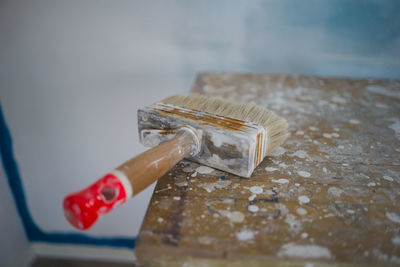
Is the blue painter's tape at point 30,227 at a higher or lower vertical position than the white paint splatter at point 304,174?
lower

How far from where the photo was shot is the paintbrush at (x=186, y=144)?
0.50 metres

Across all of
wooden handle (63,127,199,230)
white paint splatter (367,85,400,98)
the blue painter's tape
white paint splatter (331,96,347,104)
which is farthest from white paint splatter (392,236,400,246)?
the blue painter's tape

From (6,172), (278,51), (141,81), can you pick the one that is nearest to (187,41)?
(141,81)

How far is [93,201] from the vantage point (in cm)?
49

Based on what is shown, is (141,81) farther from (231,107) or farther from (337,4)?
(337,4)

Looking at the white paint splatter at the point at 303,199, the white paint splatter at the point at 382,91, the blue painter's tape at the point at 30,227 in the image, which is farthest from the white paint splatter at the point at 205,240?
the blue painter's tape at the point at 30,227

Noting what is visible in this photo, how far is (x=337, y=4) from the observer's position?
1309 mm

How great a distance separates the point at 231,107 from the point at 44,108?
52.0 inches

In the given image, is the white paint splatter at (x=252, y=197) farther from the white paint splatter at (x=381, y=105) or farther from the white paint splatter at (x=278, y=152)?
the white paint splatter at (x=381, y=105)

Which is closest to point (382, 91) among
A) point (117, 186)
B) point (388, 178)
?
point (388, 178)

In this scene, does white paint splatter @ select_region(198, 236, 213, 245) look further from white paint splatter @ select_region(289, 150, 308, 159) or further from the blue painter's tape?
the blue painter's tape

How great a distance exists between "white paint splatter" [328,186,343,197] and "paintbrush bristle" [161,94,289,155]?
0.17 metres

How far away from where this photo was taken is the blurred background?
1364mm

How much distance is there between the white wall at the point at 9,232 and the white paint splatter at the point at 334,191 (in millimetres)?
1802
